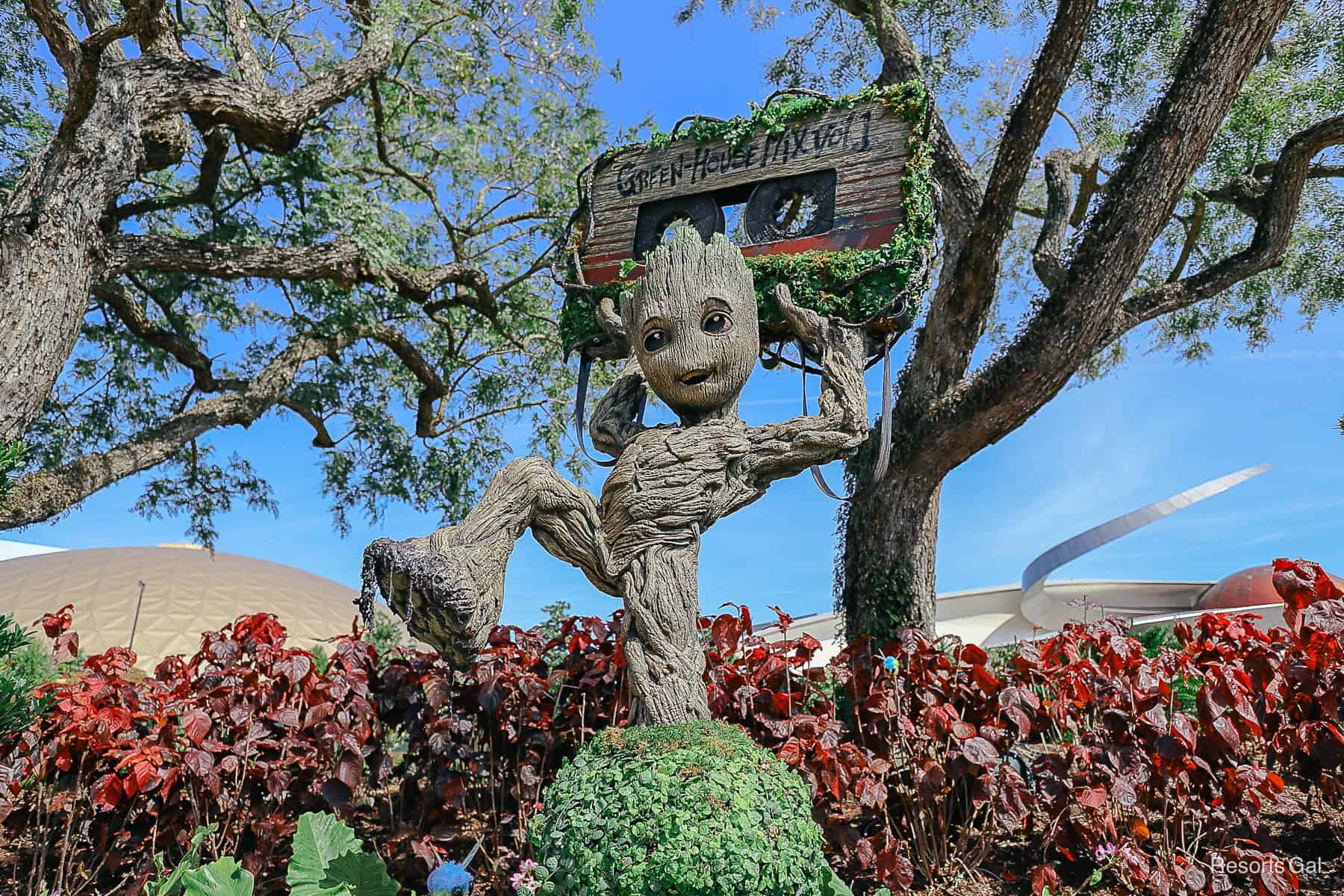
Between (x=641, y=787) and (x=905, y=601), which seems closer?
(x=641, y=787)

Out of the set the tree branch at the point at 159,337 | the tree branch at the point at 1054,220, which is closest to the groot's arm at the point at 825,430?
the tree branch at the point at 1054,220

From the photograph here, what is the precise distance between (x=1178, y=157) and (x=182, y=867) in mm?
5059

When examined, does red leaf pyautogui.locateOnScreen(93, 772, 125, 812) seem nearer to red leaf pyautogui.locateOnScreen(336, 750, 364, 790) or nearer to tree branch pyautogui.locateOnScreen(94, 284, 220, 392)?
red leaf pyautogui.locateOnScreen(336, 750, 364, 790)

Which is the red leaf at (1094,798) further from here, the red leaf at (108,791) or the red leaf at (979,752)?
the red leaf at (108,791)

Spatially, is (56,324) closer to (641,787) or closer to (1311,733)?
(641,787)

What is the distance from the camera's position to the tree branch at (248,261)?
623cm

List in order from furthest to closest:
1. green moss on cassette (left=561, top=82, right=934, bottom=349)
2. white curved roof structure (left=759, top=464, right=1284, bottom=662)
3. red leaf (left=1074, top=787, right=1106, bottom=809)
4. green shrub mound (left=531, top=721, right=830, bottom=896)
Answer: white curved roof structure (left=759, top=464, right=1284, bottom=662) < green moss on cassette (left=561, top=82, right=934, bottom=349) < red leaf (left=1074, top=787, right=1106, bottom=809) < green shrub mound (left=531, top=721, right=830, bottom=896)

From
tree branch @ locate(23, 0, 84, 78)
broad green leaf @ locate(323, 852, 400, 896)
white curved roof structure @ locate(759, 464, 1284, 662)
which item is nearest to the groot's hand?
broad green leaf @ locate(323, 852, 400, 896)

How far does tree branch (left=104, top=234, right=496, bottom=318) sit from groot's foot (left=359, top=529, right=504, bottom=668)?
516 cm

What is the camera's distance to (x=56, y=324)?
5.35m

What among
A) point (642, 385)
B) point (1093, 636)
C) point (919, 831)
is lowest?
point (919, 831)

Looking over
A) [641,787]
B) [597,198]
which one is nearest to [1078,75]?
[597,198]

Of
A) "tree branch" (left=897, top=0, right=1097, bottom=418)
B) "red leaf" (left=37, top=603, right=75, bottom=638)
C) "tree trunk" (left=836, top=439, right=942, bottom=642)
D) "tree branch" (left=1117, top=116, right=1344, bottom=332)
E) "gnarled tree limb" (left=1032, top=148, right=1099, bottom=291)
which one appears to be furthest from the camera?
"tree branch" (left=1117, top=116, right=1344, bottom=332)

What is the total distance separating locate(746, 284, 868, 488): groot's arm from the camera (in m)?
2.80
